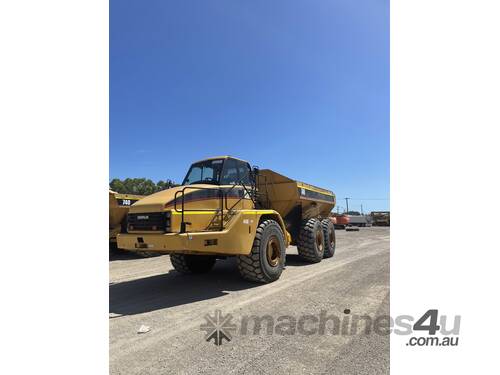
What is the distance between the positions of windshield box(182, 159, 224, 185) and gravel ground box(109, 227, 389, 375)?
2.10 m

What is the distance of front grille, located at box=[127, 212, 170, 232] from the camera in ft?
17.7

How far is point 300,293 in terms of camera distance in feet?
17.7

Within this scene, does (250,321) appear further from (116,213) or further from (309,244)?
(116,213)

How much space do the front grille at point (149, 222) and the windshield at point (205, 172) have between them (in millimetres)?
1445

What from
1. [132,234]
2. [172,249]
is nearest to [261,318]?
[172,249]

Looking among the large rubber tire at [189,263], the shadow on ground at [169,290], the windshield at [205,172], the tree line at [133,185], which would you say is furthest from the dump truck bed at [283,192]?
the tree line at [133,185]

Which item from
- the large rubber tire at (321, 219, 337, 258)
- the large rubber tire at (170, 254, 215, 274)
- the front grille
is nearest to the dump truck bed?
the large rubber tire at (321, 219, 337, 258)

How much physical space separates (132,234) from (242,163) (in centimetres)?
283

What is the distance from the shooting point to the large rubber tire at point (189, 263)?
7.60 m

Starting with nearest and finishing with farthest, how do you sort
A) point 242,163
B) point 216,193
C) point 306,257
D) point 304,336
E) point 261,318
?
point 304,336, point 261,318, point 216,193, point 242,163, point 306,257

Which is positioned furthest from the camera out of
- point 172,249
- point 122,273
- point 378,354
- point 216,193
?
point 122,273

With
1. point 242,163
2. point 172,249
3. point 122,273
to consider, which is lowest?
point 122,273

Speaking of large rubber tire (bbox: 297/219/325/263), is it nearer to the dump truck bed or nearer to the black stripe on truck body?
the dump truck bed

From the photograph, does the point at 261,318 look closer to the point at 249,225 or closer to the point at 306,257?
the point at 249,225
